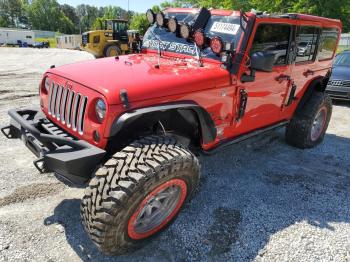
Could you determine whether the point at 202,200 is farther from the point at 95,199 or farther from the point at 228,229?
the point at 95,199

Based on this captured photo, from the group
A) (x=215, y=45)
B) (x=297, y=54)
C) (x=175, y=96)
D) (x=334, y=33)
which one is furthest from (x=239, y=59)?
(x=334, y=33)

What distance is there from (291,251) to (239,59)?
1947mm

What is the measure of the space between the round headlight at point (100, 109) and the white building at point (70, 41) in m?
36.6

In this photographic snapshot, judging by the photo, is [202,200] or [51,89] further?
[202,200]

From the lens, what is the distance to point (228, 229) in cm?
311

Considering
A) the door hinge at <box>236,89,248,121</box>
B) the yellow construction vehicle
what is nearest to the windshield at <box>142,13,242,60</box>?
the door hinge at <box>236,89,248,121</box>

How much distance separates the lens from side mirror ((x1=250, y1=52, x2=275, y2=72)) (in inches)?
126

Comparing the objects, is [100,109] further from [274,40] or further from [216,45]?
[274,40]

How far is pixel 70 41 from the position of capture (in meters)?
39.0

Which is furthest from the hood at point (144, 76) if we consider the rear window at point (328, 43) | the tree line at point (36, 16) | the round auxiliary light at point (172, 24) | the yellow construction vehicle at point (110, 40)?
the tree line at point (36, 16)

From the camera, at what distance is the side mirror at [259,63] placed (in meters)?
3.21

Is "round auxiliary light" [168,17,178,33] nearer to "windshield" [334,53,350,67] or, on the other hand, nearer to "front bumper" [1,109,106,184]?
"front bumper" [1,109,106,184]

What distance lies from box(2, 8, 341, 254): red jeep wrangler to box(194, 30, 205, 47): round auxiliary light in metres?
0.01

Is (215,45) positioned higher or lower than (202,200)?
higher
